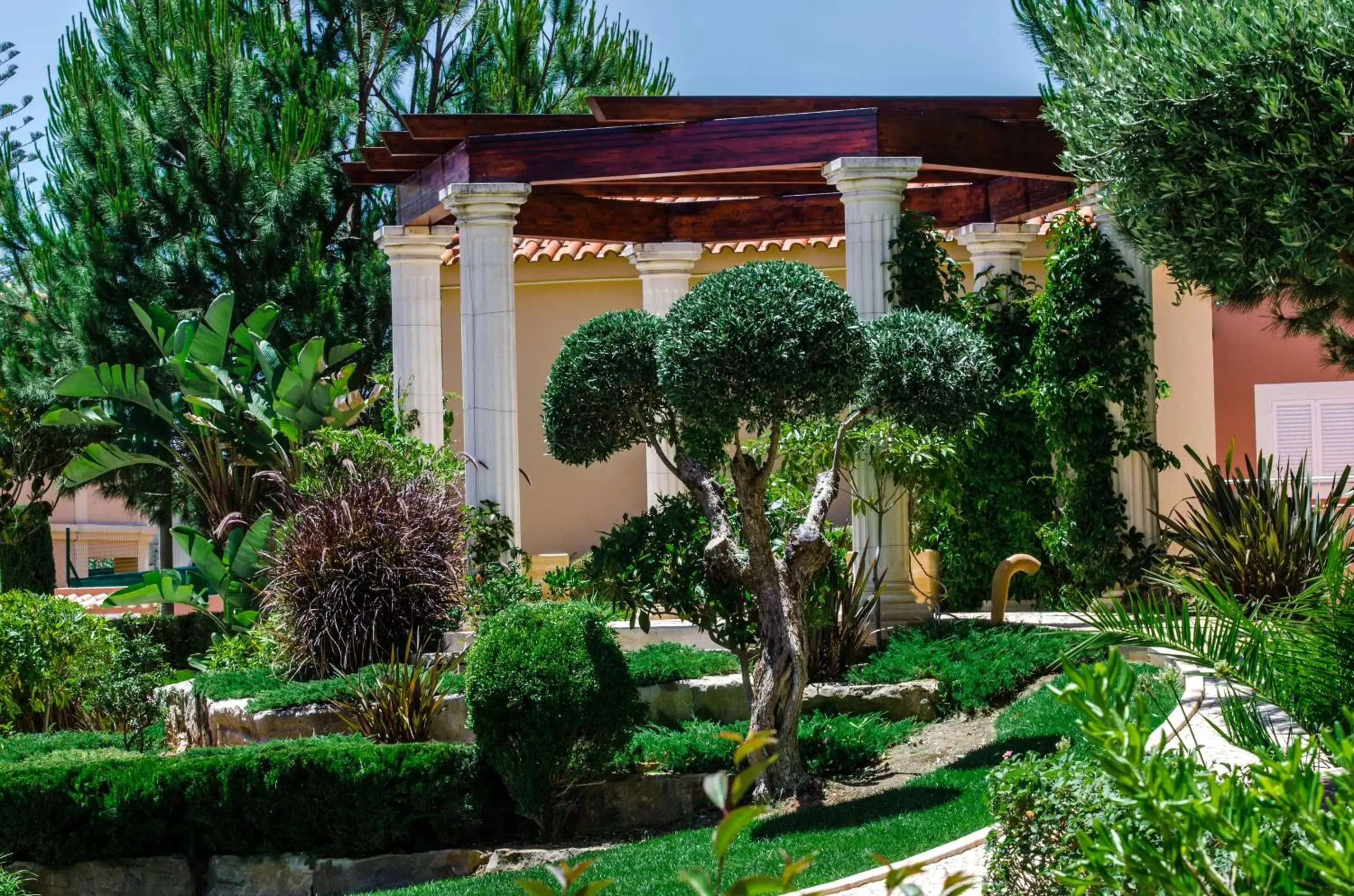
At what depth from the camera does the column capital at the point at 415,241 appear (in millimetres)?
14969

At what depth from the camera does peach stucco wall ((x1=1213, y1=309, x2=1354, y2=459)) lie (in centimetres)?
1780

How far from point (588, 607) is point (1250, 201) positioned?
16.0 feet

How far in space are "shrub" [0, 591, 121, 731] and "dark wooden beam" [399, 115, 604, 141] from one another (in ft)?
17.4

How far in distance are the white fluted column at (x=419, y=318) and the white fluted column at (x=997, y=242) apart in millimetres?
5370

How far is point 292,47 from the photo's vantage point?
20.8 meters

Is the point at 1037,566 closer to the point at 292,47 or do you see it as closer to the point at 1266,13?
the point at 1266,13

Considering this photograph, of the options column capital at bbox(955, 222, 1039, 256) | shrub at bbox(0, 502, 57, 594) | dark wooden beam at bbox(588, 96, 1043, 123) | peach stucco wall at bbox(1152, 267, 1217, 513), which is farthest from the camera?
shrub at bbox(0, 502, 57, 594)

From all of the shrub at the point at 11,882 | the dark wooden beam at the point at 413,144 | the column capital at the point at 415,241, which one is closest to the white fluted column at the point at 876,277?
the dark wooden beam at the point at 413,144

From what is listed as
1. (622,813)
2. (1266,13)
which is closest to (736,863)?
(622,813)

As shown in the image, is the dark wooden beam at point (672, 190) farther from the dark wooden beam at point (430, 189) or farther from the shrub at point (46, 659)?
the shrub at point (46, 659)

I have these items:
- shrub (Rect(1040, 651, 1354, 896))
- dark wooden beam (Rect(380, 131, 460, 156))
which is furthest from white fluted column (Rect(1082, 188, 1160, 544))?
shrub (Rect(1040, 651, 1354, 896))

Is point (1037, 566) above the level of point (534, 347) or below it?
below

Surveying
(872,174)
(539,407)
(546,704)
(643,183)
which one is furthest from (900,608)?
(539,407)

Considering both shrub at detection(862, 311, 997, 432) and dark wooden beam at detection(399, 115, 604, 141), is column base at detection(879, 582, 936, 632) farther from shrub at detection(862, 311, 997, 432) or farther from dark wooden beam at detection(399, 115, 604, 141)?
dark wooden beam at detection(399, 115, 604, 141)
